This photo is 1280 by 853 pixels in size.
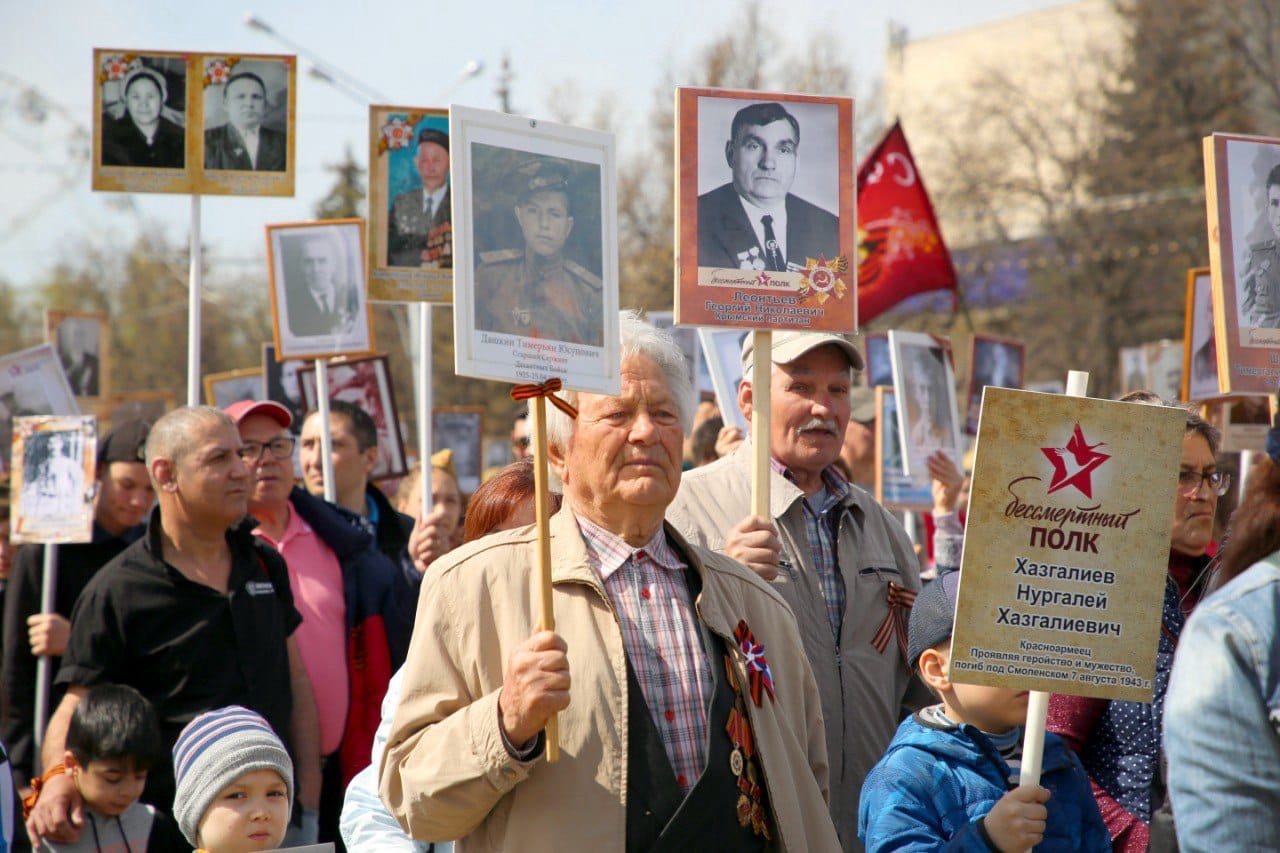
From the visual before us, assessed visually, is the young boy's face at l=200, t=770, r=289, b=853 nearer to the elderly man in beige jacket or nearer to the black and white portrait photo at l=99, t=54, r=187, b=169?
the elderly man in beige jacket

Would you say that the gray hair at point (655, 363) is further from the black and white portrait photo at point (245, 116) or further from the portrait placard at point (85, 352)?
the portrait placard at point (85, 352)

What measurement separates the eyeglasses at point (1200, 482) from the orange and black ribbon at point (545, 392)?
2148mm

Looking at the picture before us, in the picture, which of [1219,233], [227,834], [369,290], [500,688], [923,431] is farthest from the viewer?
[923,431]

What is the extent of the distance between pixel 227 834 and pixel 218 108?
12.7 feet

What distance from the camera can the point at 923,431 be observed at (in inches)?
278

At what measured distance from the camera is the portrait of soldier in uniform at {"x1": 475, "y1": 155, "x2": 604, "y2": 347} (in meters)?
3.27

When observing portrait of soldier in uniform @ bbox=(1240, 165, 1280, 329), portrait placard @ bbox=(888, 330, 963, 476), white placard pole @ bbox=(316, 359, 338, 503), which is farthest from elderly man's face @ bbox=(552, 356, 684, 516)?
portrait placard @ bbox=(888, 330, 963, 476)

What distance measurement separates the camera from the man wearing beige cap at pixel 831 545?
14.5 feet

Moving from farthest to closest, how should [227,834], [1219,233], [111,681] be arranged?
[111,681] → [1219,233] → [227,834]

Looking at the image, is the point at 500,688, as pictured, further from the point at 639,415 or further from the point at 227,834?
the point at 227,834

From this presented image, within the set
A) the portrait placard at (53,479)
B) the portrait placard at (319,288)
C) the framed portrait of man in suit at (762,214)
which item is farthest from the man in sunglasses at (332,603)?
the framed portrait of man in suit at (762,214)

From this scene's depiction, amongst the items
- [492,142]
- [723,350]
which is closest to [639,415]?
[492,142]

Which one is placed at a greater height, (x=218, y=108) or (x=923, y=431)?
(x=218, y=108)

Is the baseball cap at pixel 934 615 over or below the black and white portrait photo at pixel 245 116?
below
